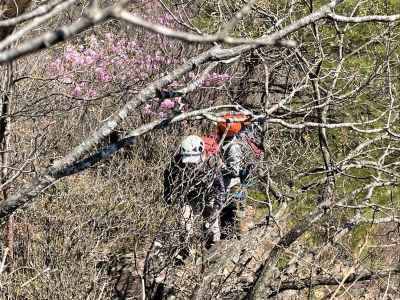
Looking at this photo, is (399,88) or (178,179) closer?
(178,179)

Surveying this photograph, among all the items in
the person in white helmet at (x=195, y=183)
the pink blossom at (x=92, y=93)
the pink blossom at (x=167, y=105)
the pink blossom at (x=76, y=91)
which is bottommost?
the person in white helmet at (x=195, y=183)

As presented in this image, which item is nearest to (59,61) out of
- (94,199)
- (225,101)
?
(225,101)

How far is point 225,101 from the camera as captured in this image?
8742 mm

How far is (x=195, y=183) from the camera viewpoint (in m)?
5.55

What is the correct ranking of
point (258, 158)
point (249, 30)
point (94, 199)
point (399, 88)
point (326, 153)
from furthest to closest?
point (399, 88), point (249, 30), point (94, 199), point (258, 158), point (326, 153)

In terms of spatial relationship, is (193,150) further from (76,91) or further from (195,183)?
(76,91)

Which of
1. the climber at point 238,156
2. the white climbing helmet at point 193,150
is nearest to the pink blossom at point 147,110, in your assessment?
the climber at point 238,156

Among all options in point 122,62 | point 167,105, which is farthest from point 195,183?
point 122,62

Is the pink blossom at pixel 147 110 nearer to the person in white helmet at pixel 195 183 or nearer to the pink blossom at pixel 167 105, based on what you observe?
the pink blossom at pixel 167 105

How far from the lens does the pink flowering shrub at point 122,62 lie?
8.69m

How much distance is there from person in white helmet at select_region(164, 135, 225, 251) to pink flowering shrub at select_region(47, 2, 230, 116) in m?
2.94

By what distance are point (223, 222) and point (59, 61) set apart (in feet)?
12.4

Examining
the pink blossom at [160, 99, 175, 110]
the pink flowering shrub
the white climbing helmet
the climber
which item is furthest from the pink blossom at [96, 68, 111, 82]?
the white climbing helmet

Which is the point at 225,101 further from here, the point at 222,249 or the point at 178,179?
the point at 222,249
